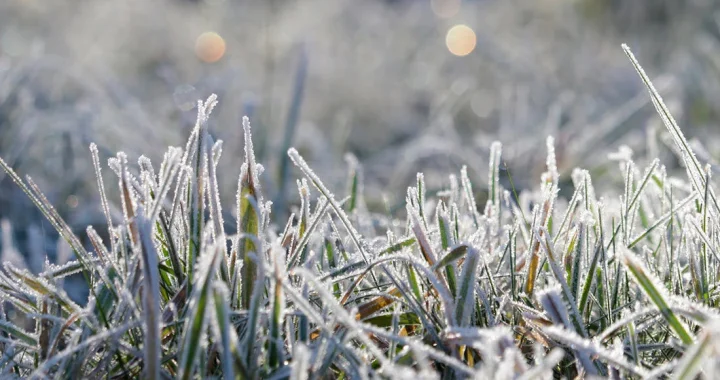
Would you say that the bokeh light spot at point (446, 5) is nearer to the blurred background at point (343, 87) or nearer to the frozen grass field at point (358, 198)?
the blurred background at point (343, 87)

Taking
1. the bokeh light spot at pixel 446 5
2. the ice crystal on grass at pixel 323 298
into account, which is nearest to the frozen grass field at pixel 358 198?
the ice crystal on grass at pixel 323 298

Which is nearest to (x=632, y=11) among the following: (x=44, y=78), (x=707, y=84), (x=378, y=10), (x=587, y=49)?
(x=587, y=49)

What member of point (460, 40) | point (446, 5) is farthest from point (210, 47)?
point (446, 5)

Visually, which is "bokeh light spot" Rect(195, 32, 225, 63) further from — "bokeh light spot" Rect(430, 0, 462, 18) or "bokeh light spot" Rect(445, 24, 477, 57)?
"bokeh light spot" Rect(430, 0, 462, 18)

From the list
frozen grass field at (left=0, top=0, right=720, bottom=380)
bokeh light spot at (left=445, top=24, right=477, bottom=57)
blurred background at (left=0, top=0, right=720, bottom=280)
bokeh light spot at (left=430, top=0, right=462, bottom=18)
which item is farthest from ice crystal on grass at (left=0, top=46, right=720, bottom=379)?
bokeh light spot at (left=430, top=0, right=462, bottom=18)

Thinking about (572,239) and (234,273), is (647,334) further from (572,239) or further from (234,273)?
(234,273)

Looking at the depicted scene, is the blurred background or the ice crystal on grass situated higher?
the blurred background
